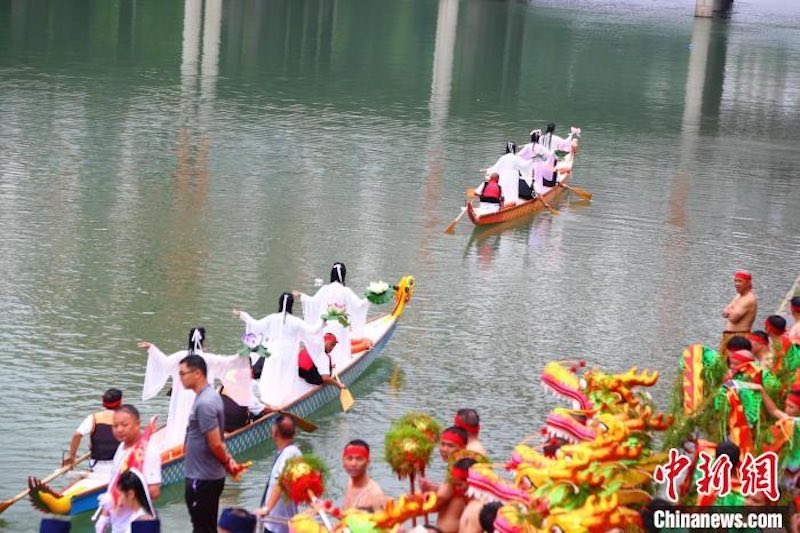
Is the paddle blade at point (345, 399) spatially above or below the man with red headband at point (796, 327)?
below

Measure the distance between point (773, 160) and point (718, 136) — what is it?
11.9ft

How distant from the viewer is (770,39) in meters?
65.9

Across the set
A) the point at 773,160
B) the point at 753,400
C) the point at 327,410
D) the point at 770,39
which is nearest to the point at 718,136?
the point at 773,160

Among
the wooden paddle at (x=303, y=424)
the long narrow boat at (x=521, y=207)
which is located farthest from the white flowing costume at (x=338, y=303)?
the long narrow boat at (x=521, y=207)

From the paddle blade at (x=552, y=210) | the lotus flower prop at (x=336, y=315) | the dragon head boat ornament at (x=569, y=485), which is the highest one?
the dragon head boat ornament at (x=569, y=485)

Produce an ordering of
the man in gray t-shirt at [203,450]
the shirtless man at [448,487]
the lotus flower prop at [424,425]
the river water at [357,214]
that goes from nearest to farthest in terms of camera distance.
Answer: the shirtless man at [448,487]
the lotus flower prop at [424,425]
the man in gray t-shirt at [203,450]
the river water at [357,214]

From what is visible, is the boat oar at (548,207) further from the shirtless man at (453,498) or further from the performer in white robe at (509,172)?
the shirtless man at (453,498)

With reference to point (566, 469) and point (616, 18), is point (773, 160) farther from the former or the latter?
point (616, 18)

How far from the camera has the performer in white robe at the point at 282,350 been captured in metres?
13.7

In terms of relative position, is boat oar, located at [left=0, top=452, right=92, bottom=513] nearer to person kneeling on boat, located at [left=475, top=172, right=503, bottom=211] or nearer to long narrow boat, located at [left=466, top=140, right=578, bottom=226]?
long narrow boat, located at [left=466, top=140, right=578, bottom=226]

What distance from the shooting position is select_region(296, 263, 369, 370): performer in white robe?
15141 millimetres

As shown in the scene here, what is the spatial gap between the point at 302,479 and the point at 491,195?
49.3ft

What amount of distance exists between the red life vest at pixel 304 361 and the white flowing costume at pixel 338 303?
31.2 inches

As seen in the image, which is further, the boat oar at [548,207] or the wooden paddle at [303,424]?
the boat oar at [548,207]
